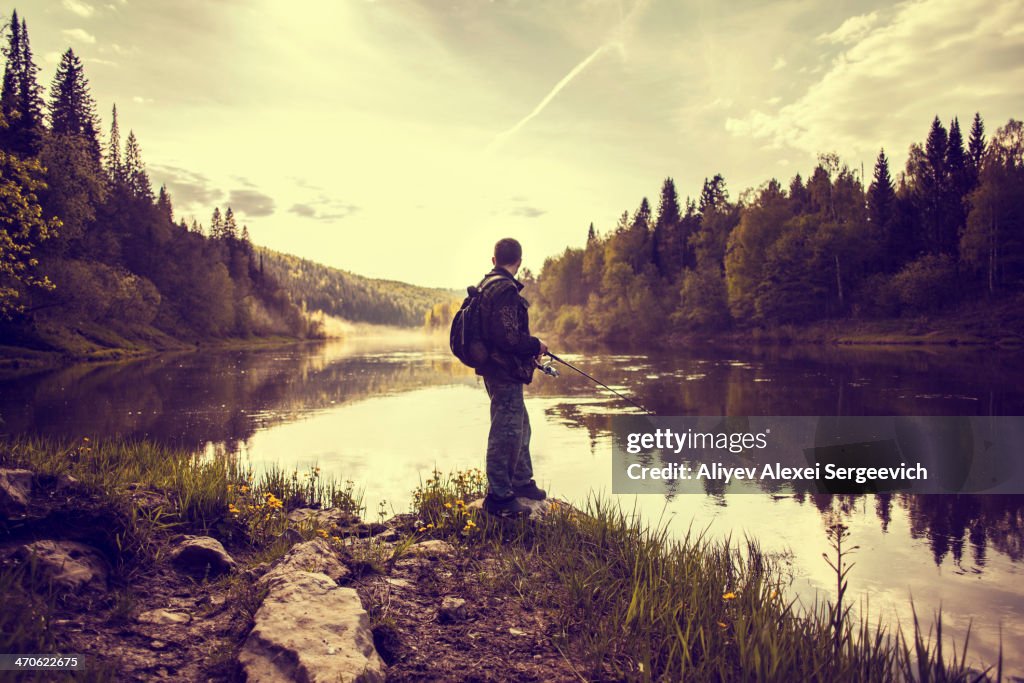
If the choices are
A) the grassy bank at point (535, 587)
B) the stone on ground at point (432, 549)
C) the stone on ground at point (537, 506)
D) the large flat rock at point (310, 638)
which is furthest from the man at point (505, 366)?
the large flat rock at point (310, 638)

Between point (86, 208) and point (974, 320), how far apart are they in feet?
215

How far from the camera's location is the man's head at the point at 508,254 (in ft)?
22.7

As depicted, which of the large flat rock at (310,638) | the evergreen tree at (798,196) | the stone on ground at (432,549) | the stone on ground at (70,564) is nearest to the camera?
the large flat rock at (310,638)

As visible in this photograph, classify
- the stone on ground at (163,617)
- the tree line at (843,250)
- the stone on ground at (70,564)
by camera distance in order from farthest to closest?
the tree line at (843,250) < the stone on ground at (70,564) < the stone on ground at (163,617)

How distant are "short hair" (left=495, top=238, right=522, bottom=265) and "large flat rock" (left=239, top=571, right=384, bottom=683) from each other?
381 cm

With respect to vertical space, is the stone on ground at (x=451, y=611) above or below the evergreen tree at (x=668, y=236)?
below

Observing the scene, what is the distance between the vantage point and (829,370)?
96.3 ft

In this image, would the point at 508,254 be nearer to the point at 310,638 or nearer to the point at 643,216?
the point at 310,638

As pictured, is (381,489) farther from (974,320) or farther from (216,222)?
(216,222)

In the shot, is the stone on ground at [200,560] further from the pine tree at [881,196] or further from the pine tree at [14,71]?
the pine tree at [881,196]

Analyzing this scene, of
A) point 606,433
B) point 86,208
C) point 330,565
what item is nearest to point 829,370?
point 606,433

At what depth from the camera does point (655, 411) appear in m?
17.8

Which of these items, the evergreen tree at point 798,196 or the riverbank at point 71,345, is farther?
the evergreen tree at point 798,196

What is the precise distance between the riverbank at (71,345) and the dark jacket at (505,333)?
1214 inches
